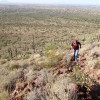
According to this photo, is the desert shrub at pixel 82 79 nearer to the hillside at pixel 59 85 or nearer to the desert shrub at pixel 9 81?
the hillside at pixel 59 85

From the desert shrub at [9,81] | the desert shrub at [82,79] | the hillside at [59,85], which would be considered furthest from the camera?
the desert shrub at [9,81]

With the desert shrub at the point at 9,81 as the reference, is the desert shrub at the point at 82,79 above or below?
above

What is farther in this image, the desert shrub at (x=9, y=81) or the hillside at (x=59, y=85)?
the desert shrub at (x=9, y=81)

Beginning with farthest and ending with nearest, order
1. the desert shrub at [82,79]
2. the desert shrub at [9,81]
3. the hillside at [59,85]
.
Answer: the desert shrub at [9,81]
the desert shrub at [82,79]
the hillside at [59,85]

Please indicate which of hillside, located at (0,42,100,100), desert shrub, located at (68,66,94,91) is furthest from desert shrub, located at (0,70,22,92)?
desert shrub, located at (68,66,94,91)

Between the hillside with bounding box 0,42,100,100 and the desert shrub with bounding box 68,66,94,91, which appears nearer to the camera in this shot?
the hillside with bounding box 0,42,100,100

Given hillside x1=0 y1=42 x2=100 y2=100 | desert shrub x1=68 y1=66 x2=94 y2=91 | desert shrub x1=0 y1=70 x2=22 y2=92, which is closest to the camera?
hillside x1=0 y1=42 x2=100 y2=100

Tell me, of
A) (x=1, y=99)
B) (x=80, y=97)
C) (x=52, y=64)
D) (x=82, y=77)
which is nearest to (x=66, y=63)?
(x=52, y=64)

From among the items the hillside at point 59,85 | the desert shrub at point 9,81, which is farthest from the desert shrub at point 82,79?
the desert shrub at point 9,81

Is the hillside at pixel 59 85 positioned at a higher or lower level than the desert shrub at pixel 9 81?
higher

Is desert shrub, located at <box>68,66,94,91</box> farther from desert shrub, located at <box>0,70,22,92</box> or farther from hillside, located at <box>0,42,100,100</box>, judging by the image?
desert shrub, located at <box>0,70,22,92</box>

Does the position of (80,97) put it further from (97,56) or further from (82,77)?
(97,56)

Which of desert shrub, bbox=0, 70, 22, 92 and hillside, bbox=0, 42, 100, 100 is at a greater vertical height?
hillside, bbox=0, 42, 100, 100

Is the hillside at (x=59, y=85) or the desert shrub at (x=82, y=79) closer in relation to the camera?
the hillside at (x=59, y=85)
